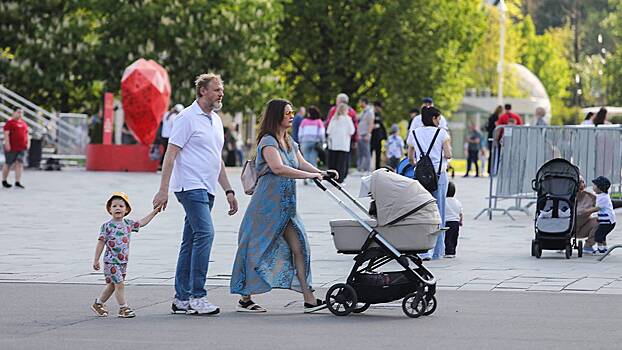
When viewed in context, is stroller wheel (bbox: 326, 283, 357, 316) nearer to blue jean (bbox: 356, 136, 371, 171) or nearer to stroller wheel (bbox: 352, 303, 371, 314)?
stroller wheel (bbox: 352, 303, 371, 314)

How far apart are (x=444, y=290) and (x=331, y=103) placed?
4793 centimetres

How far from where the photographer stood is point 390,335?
419 inches

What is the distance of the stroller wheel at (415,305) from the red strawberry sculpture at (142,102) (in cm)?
3296

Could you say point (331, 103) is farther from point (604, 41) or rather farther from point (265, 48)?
point (604, 41)

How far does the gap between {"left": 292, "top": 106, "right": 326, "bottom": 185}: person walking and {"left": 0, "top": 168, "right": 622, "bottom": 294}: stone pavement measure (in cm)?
473

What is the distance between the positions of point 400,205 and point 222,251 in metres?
5.94

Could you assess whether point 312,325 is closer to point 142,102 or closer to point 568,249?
point 568,249

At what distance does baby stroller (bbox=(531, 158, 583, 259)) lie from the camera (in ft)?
54.7

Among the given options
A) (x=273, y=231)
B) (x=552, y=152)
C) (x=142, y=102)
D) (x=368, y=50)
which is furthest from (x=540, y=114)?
(x=368, y=50)

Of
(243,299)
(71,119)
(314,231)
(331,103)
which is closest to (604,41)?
(331,103)

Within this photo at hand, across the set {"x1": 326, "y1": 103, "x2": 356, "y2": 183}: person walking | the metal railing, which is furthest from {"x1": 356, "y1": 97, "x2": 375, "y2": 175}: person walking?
the metal railing

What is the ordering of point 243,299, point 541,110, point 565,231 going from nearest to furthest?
point 243,299 < point 565,231 < point 541,110

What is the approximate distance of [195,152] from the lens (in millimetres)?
11992

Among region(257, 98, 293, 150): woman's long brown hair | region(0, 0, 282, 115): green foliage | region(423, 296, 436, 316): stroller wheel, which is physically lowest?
region(423, 296, 436, 316): stroller wheel
